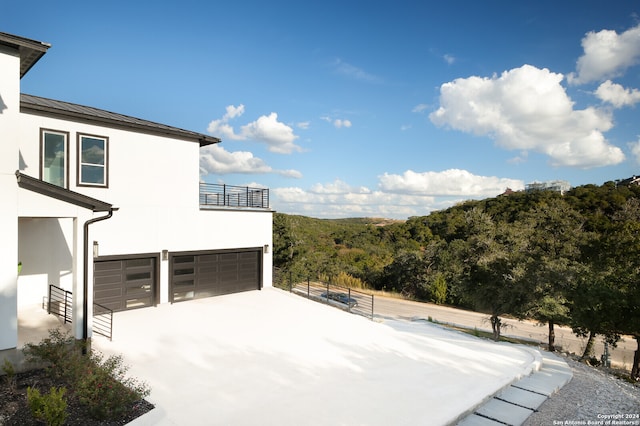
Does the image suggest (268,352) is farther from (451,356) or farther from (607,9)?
(607,9)

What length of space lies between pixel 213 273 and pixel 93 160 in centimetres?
568

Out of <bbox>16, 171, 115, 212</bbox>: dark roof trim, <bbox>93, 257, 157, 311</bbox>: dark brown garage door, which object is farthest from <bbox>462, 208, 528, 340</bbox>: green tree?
<bbox>16, 171, 115, 212</bbox>: dark roof trim

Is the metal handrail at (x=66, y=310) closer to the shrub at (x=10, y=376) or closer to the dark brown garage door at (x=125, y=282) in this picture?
the dark brown garage door at (x=125, y=282)

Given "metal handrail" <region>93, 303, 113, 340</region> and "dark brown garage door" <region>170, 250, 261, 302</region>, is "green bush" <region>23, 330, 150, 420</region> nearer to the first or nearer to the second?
"metal handrail" <region>93, 303, 113, 340</region>

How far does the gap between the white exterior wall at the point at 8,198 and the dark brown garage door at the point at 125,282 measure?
4295mm

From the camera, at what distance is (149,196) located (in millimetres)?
11797

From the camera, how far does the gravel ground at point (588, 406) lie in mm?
6121

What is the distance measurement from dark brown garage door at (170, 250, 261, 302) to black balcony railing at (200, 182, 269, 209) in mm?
2050

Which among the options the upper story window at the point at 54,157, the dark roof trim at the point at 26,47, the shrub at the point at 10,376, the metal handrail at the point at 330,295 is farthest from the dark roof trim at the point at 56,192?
the metal handrail at the point at 330,295

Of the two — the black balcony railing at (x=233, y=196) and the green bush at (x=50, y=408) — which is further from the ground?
the black balcony railing at (x=233, y=196)

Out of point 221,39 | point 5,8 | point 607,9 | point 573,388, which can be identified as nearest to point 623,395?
point 573,388

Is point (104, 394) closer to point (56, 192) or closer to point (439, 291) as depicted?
point (56, 192)

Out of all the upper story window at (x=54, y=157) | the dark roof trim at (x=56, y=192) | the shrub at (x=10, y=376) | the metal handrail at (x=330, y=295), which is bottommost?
the metal handrail at (x=330, y=295)

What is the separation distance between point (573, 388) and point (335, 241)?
47.5m
